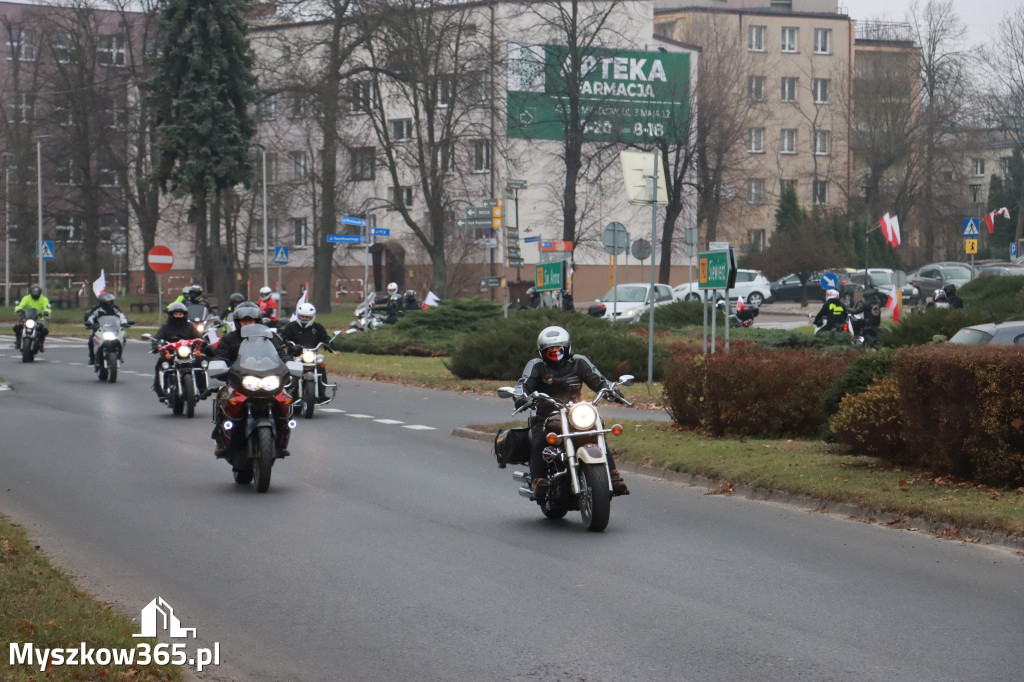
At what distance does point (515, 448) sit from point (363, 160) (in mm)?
43170

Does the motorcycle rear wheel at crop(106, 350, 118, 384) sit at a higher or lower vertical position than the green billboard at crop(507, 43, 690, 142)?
lower

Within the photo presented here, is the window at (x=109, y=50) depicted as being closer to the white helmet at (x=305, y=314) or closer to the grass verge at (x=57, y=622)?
the white helmet at (x=305, y=314)

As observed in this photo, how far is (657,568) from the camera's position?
9.30 m

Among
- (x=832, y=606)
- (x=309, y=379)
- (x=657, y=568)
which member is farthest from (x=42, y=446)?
(x=832, y=606)

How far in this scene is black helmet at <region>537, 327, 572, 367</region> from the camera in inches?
440

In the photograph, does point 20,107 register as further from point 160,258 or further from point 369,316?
point 369,316

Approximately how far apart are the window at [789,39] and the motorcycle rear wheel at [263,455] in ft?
273

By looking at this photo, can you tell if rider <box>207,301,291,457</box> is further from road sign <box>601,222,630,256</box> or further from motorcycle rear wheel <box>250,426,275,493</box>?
road sign <box>601,222,630,256</box>

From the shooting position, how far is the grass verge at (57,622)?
6.16m

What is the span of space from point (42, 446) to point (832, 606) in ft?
37.0

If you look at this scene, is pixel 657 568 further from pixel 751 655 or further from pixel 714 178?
pixel 714 178

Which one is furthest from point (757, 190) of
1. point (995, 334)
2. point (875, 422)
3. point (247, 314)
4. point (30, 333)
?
point (247, 314)

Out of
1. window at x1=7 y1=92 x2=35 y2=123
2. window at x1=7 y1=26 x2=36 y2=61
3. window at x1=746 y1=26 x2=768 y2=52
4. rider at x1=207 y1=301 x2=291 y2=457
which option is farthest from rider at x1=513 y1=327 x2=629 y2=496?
window at x1=746 y1=26 x2=768 y2=52

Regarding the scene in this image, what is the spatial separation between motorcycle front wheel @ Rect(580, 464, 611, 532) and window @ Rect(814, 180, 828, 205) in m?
81.3
